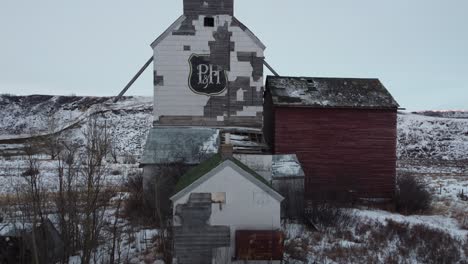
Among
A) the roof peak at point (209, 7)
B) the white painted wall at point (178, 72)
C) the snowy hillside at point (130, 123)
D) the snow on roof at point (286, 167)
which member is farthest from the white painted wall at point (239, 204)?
the snowy hillside at point (130, 123)

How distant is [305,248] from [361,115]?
10.2 metres

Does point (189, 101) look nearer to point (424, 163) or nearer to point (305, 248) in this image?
point (305, 248)

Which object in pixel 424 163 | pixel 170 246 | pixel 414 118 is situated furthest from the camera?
pixel 414 118

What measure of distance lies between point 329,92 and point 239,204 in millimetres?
12426

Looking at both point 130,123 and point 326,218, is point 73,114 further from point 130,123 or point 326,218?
point 326,218

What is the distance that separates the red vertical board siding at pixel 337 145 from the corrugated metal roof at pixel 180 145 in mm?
3821

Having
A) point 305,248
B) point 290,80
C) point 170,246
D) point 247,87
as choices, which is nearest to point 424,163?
point 290,80

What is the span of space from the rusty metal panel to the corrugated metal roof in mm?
7081

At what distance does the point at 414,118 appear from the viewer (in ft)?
184

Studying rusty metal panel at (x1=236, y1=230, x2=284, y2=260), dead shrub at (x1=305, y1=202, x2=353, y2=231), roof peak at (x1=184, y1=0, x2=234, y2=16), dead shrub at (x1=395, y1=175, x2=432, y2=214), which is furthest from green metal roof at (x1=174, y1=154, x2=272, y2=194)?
roof peak at (x1=184, y1=0, x2=234, y2=16)

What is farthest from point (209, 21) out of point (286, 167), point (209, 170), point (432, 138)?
point (432, 138)

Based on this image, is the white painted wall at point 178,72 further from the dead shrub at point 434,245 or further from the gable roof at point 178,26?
the dead shrub at point 434,245

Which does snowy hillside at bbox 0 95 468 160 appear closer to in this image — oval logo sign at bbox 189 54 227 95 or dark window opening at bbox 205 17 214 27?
oval logo sign at bbox 189 54 227 95

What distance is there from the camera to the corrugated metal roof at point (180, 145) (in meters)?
14.3
